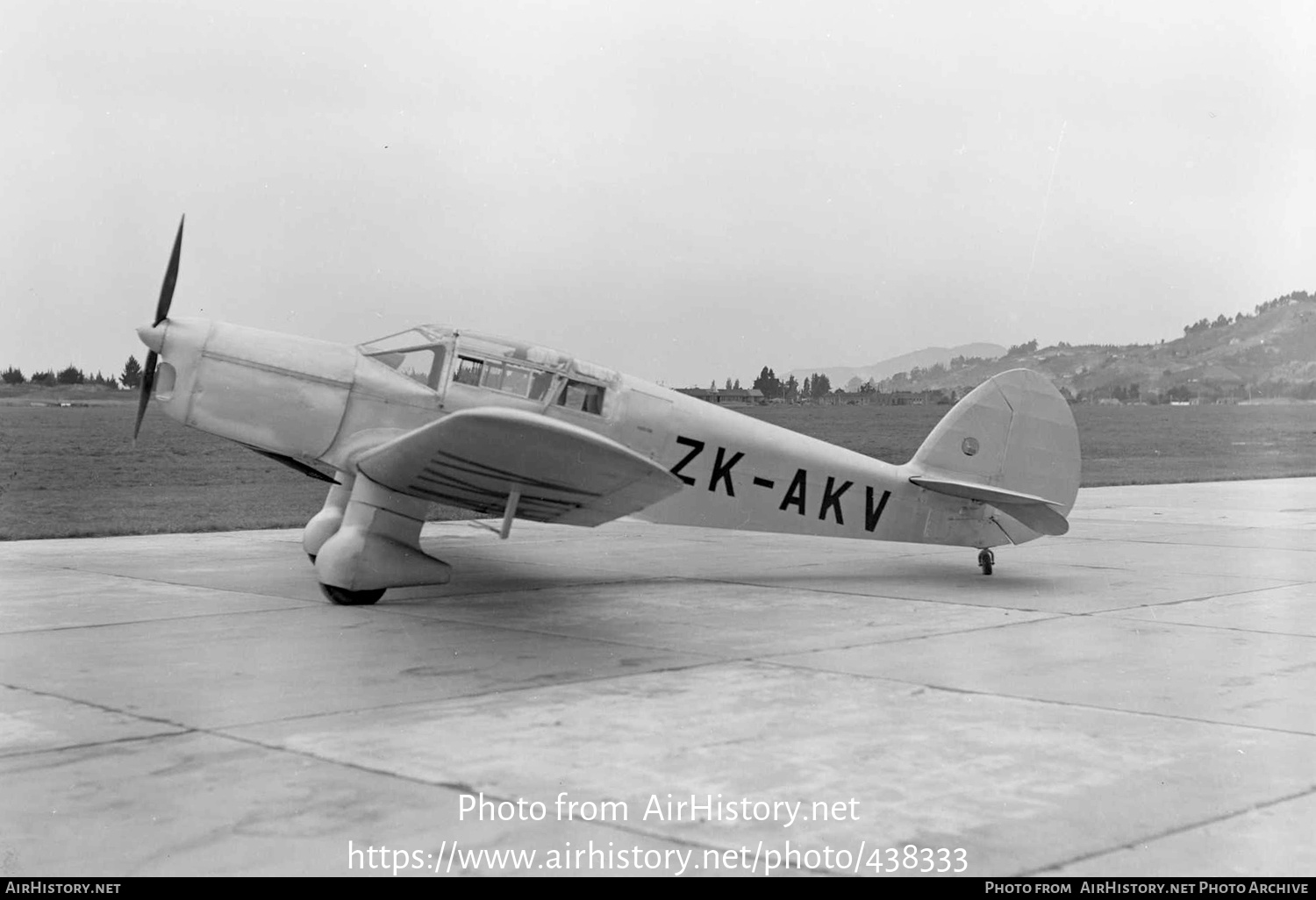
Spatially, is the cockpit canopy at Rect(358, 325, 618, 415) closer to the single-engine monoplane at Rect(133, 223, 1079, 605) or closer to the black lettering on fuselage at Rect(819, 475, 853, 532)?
the single-engine monoplane at Rect(133, 223, 1079, 605)

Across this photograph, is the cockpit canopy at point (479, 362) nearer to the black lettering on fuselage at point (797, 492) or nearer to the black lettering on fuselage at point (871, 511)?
the black lettering on fuselage at point (797, 492)

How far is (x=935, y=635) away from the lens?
26.9 ft

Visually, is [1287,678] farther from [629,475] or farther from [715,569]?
[715,569]

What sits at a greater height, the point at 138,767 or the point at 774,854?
the point at 774,854

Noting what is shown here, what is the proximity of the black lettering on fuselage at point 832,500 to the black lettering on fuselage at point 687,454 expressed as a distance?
1.19m

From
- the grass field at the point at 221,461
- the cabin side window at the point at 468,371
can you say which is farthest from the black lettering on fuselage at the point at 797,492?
the grass field at the point at 221,461

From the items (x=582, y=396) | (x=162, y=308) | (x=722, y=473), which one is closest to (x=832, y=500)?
(x=722, y=473)

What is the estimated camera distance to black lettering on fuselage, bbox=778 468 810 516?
10.7 meters

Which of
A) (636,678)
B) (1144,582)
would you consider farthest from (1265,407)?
(636,678)

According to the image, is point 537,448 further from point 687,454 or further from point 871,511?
point 871,511

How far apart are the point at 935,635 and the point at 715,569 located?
3.82 m

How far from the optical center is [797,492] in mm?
10758

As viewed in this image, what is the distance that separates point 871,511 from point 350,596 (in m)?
4.52

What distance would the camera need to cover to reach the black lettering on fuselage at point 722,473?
10.5m
